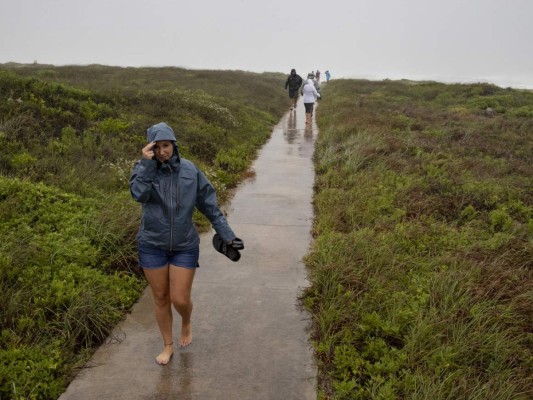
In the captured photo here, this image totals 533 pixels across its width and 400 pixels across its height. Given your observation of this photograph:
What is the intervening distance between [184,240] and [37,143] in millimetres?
6633

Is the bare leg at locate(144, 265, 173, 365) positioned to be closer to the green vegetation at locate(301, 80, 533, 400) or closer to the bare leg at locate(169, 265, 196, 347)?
the bare leg at locate(169, 265, 196, 347)

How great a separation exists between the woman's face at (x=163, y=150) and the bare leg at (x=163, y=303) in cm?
93

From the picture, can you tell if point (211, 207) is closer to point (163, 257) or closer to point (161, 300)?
point (163, 257)

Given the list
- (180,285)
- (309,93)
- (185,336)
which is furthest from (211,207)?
(309,93)

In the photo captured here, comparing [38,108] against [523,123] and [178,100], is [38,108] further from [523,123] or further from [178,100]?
[523,123]

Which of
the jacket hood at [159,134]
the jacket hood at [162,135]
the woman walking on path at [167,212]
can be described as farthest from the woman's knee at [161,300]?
the jacket hood at [159,134]

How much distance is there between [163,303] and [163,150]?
53.2 inches

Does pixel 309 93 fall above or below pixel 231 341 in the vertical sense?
above

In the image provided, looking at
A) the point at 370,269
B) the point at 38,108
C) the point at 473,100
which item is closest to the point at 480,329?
the point at 370,269

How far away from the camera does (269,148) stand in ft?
46.9

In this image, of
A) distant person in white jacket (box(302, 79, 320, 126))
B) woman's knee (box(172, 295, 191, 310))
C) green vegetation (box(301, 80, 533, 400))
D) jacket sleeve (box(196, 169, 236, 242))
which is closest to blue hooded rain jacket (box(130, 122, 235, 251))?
jacket sleeve (box(196, 169, 236, 242))

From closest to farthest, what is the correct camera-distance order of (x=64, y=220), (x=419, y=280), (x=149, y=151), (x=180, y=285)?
(x=149, y=151) < (x=180, y=285) < (x=419, y=280) < (x=64, y=220)

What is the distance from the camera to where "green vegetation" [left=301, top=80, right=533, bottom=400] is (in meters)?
3.76

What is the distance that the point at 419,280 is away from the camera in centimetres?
508
